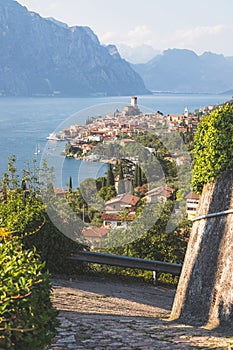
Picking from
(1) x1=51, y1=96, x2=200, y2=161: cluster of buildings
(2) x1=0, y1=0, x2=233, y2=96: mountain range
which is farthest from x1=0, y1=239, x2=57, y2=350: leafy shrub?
(2) x1=0, y1=0, x2=233, y2=96: mountain range

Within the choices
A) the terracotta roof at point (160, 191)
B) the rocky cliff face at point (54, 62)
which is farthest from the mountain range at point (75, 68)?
the terracotta roof at point (160, 191)

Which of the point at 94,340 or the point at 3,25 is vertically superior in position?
the point at 3,25

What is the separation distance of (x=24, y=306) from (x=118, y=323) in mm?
2169

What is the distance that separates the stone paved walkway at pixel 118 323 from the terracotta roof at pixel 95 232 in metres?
2.04

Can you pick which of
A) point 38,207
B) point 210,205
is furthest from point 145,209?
point 210,205

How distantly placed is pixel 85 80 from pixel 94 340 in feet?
515

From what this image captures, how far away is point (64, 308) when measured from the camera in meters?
5.11

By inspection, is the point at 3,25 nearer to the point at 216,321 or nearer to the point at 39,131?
the point at 39,131

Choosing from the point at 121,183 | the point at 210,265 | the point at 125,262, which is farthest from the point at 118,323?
the point at 121,183

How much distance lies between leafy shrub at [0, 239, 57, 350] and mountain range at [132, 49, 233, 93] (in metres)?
146

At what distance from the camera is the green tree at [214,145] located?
5.32 meters

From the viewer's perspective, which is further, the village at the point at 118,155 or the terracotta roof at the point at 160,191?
the terracotta roof at the point at 160,191

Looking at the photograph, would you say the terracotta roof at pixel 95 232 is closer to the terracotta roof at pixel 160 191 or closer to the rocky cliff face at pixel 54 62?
the terracotta roof at pixel 160 191

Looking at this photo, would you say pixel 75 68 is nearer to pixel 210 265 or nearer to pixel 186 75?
pixel 186 75
